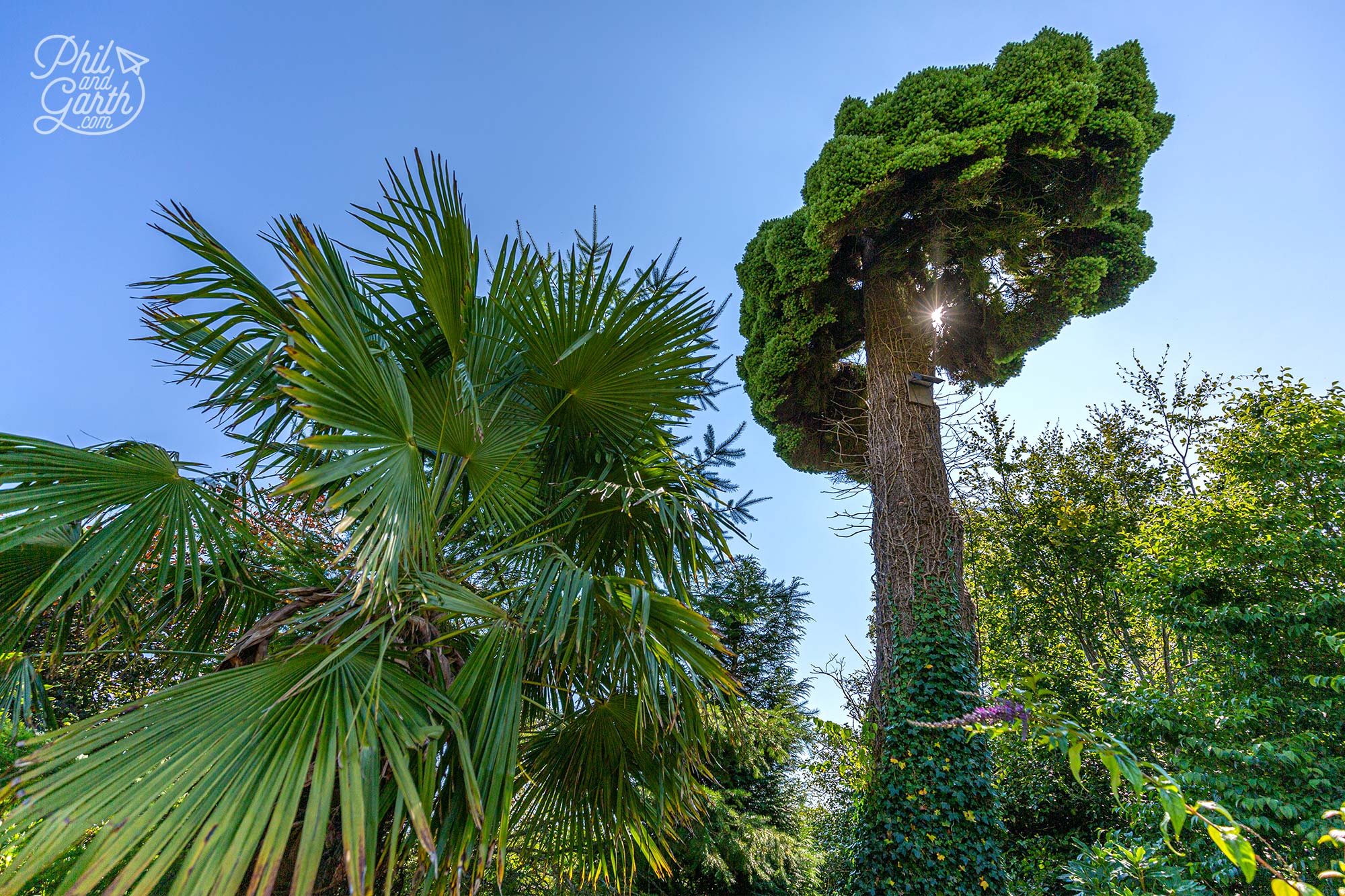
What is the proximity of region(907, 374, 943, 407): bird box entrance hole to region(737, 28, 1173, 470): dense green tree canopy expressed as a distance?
0.61 m

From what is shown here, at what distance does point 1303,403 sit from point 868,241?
3.97 metres

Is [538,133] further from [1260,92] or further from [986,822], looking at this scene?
[986,822]

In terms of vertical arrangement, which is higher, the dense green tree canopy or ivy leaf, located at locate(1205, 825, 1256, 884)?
the dense green tree canopy

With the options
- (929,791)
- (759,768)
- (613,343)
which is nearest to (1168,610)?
(929,791)

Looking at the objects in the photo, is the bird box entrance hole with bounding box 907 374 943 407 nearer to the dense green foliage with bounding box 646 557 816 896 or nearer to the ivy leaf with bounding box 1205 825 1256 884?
the dense green foliage with bounding box 646 557 816 896

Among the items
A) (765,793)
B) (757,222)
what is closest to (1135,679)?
(765,793)

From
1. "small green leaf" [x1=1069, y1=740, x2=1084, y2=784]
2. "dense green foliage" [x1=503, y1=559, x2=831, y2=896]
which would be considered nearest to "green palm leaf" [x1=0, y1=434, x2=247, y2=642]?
"small green leaf" [x1=1069, y1=740, x2=1084, y2=784]

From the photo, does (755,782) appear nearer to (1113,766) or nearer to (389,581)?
(389,581)

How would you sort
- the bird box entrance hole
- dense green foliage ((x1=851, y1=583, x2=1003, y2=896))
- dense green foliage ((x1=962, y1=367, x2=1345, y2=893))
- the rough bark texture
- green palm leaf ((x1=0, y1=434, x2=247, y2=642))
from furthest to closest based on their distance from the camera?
the bird box entrance hole, the rough bark texture, dense green foliage ((x1=962, y1=367, x2=1345, y2=893)), dense green foliage ((x1=851, y1=583, x2=1003, y2=896)), green palm leaf ((x1=0, y1=434, x2=247, y2=642))

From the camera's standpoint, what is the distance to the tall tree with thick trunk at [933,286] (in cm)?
421

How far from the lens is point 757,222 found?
22.8 feet

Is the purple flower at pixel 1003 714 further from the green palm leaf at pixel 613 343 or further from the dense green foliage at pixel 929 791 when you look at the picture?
the dense green foliage at pixel 929 791

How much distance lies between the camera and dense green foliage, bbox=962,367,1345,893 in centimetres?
424

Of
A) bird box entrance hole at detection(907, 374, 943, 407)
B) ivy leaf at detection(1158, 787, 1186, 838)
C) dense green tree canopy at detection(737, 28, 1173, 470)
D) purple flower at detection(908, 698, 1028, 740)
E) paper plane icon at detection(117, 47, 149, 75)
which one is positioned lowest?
ivy leaf at detection(1158, 787, 1186, 838)
